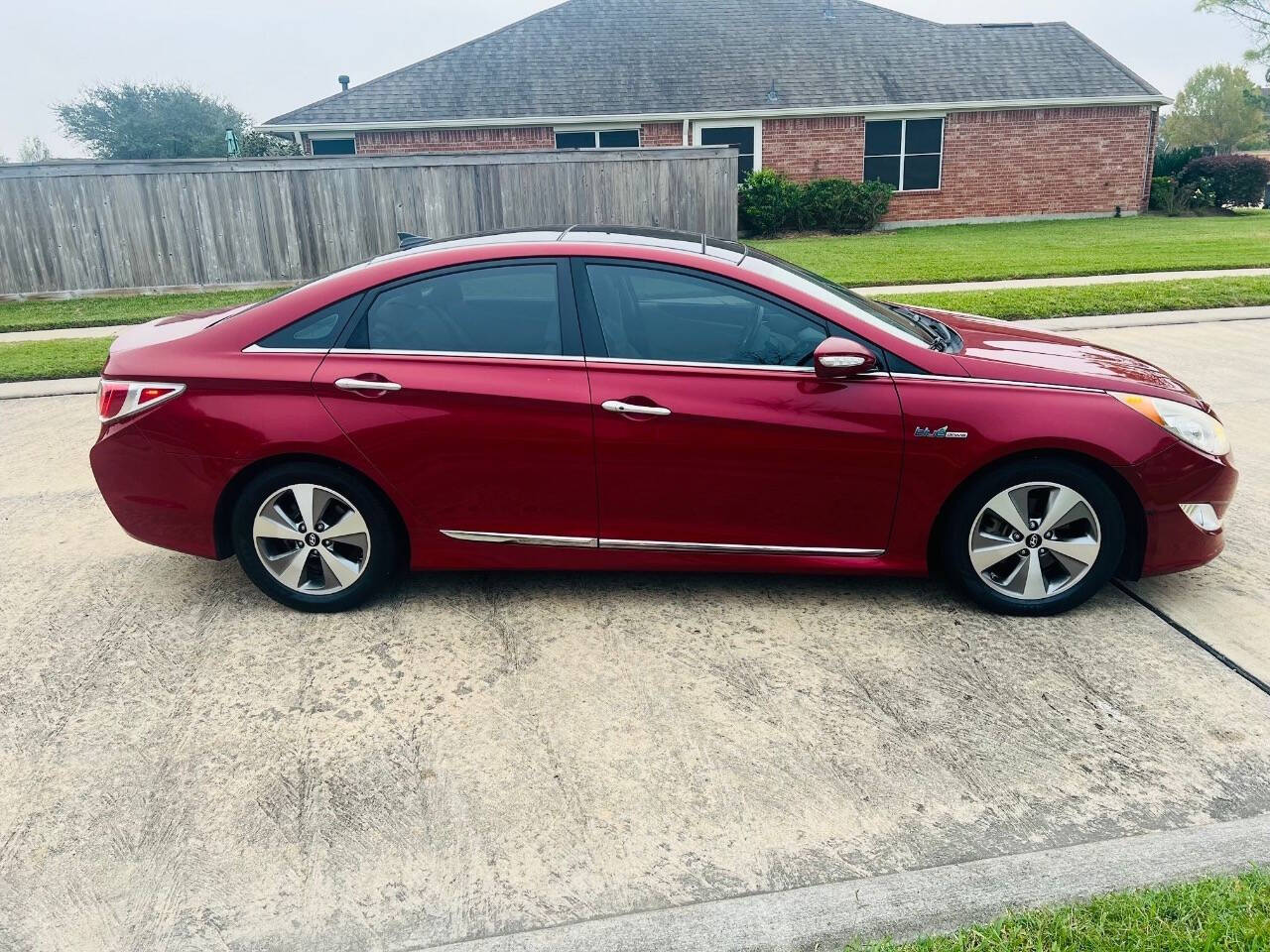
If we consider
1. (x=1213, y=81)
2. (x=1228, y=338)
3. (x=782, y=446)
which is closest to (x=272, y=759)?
(x=782, y=446)

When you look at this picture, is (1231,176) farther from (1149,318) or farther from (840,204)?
(1149,318)

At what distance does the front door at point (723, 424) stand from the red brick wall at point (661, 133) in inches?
807

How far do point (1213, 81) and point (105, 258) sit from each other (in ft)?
222

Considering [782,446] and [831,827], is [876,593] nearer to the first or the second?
[782,446]

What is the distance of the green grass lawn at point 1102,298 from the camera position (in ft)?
36.2

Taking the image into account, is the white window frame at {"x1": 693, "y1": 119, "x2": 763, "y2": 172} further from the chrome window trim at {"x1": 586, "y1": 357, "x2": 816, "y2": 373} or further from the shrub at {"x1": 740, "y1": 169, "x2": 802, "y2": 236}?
the chrome window trim at {"x1": 586, "y1": 357, "x2": 816, "y2": 373}

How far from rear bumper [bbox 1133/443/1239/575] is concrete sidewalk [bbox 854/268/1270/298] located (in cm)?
854

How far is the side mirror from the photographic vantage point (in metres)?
3.91

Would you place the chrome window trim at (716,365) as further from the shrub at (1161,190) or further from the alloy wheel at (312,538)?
the shrub at (1161,190)

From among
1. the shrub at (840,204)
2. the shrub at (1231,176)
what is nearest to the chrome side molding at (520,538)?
the shrub at (840,204)

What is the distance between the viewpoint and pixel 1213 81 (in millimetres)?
61625

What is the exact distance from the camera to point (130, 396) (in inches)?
167

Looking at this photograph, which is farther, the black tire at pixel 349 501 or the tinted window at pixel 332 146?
the tinted window at pixel 332 146

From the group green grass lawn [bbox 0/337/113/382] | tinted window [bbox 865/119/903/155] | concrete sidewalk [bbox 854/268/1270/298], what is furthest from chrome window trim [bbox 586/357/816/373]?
tinted window [bbox 865/119/903/155]
